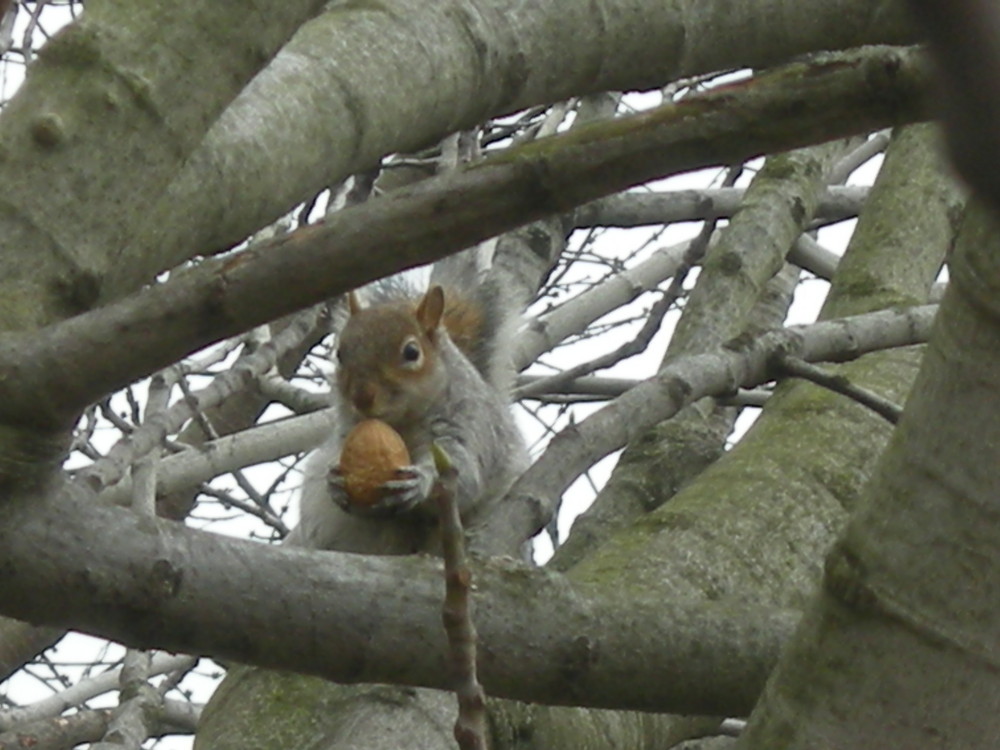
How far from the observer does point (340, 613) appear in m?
0.83

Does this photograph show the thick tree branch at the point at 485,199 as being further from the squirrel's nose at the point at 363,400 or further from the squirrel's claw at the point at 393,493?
the squirrel's nose at the point at 363,400

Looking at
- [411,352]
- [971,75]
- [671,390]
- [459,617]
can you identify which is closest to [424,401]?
[411,352]

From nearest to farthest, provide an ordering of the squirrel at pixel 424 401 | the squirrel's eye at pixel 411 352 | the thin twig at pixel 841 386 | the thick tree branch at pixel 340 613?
the thick tree branch at pixel 340 613
the thin twig at pixel 841 386
the squirrel at pixel 424 401
the squirrel's eye at pixel 411 352

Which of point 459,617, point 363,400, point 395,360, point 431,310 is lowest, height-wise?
point 459,617

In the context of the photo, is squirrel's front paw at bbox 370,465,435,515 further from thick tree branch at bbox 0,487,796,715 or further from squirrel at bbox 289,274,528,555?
thick tree branch at bbox 0,487,796,715

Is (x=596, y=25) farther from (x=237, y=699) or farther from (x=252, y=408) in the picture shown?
(x=252, y=408)

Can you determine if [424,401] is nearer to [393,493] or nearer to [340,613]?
[393,493]

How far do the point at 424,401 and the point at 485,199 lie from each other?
216cm

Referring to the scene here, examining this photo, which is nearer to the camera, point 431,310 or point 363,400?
point 363,400

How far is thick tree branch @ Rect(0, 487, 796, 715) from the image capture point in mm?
763

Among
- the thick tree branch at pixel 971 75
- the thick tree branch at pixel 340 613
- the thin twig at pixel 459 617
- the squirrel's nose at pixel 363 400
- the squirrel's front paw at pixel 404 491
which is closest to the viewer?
the thick tree branch at pixel 971 75

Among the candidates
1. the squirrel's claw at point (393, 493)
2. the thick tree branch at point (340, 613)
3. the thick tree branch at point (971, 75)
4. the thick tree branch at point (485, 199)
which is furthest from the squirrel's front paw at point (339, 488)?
the thick tree branch at point (971, 75)

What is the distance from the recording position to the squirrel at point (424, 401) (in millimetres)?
2531

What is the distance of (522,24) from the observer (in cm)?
177
